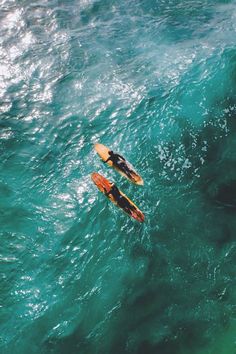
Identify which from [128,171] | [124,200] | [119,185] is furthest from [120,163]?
[124,200]

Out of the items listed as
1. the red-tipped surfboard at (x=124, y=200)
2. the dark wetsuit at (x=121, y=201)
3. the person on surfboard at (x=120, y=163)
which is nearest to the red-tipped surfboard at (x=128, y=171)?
the person on surfboard at (x=120, y=163)

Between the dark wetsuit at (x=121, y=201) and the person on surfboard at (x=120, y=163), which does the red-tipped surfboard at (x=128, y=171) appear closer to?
the person on surfboard at (x=120, y=163)

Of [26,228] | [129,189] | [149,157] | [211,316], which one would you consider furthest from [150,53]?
[211,316]

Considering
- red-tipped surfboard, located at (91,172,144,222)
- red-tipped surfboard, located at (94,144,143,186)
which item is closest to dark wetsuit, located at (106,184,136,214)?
red-tipped surfboard, located at (91,172,144,222)

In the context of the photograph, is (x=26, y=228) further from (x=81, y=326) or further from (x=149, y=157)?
(x=149, y=157)

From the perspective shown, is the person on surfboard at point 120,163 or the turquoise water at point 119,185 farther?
the person on surfboard at point 120,163

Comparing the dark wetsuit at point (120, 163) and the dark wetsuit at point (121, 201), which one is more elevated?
the dark wetsuit at point (120, 163)

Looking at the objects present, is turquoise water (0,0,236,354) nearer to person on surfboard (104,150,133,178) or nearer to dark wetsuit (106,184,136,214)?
person on surfboard (104,150,133,178)
